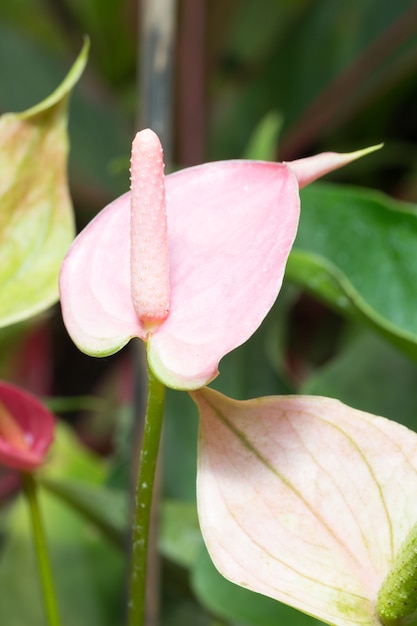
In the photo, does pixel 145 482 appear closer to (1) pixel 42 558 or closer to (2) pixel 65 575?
(1) pixel 42 558

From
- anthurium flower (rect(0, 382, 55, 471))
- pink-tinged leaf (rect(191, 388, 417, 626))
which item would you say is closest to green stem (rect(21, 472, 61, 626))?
anthurium flower (rect(0, 382, 55, 471))

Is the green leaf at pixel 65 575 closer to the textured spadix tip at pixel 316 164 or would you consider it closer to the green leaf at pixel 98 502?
the green leaf at pixel 98 502

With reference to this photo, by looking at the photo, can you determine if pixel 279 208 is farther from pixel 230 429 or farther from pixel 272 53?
pixel 272 53

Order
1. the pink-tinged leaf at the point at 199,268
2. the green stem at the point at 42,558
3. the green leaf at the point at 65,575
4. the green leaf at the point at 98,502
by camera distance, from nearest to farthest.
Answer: the pink-tinged leaf at the point at 199,268
the green stem at the point at 42,558
the green leaf at the point at 98,502
the green leaf at the point at 65,575

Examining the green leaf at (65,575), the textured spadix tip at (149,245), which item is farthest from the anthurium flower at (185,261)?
the green leaf at (65,575)

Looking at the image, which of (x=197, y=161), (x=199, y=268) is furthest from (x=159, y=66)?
(x=197, y=161)

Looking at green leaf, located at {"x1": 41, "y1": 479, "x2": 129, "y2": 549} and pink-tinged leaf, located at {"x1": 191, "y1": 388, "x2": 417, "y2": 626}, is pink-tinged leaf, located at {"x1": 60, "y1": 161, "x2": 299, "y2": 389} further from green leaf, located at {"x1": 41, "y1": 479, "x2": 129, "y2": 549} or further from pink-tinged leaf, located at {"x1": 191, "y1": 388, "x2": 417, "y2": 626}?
green leaf, located at {"x1": 41, "y1": 479, "x2": 129, "y2": 549}

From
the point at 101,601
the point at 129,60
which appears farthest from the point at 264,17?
the point at 101,601
